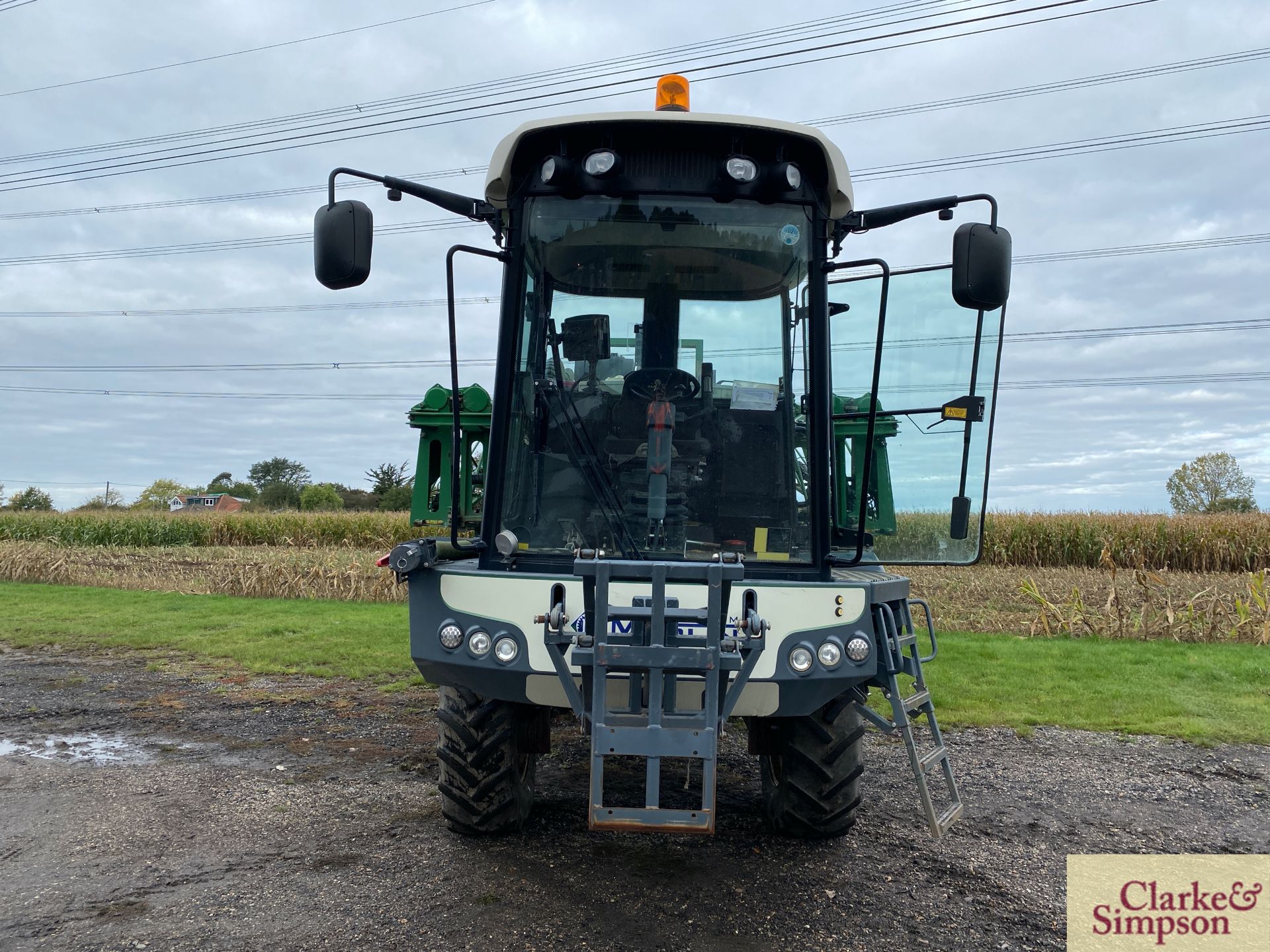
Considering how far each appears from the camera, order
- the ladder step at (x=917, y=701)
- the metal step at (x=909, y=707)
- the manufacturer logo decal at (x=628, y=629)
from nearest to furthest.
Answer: the manufacturer logo decal at (x=628, y=629) < the metal step at (x=909, y=707) < the ladder step at (x=917, y=701)

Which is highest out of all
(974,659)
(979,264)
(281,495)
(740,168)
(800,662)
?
(281,495)

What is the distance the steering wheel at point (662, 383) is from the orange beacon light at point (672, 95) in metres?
1.17

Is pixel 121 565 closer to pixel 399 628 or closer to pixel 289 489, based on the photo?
pixel 399 628

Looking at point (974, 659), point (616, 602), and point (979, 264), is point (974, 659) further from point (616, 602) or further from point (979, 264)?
point (616, 602)

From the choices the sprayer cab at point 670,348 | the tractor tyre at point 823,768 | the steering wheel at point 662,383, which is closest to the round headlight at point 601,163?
the sprayer cab at point 670,348

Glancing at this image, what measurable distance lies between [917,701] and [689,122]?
2661 millimetres

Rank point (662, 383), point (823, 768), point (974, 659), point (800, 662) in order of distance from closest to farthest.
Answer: point (800, 662) → point (823, 768) → point (662, 383) → point (974, 659)

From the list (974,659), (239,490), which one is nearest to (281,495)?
(239,490)

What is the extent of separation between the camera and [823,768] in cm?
402

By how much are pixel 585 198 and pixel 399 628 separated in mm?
8188

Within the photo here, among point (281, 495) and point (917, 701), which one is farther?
point (281, 495)

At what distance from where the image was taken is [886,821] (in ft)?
15.4

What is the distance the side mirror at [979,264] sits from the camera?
384 centimetres

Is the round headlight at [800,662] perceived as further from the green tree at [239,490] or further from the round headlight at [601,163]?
the green tree at [239,490]
